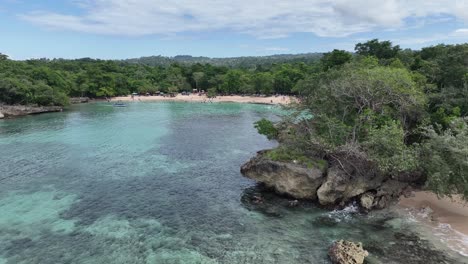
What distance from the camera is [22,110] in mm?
77188

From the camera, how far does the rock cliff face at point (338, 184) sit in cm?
2725

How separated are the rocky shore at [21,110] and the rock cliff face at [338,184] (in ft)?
229

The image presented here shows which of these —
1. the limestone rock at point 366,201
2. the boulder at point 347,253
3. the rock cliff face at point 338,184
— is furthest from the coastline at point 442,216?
the boulder at point 347,253

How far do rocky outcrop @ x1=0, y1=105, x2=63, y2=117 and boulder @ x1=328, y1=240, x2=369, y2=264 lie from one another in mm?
A: 78086

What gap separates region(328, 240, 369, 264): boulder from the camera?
19438 mm

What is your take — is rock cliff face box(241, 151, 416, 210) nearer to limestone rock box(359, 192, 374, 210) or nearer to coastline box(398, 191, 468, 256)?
limestone rock box(359, 192, 374, 210)

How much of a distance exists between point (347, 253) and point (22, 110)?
80.2m

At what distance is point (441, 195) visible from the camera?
926 inches

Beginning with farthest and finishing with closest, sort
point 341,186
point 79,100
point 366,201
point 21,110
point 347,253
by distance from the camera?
point 79,100
point 21,110
point 341,186
point 366,201
point 347,253

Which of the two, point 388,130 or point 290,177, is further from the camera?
point 290,177

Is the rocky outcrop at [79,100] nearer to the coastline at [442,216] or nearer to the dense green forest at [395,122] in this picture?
the dense green forest at [395,122]

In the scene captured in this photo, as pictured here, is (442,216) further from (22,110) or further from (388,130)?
(22,110)

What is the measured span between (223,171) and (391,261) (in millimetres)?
20447

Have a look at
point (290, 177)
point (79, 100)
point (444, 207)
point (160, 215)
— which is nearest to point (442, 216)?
point (444, 207)
